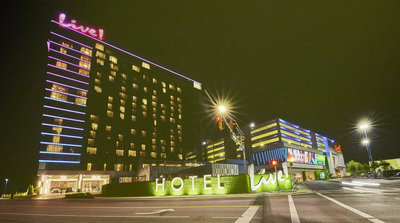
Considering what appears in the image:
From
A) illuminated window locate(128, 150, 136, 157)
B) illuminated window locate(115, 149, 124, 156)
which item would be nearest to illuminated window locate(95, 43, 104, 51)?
illuminated window locate(115, 149, 124, 156)

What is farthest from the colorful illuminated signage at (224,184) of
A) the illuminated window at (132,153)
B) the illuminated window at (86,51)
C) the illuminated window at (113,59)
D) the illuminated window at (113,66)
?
the illuminated window at (113,59)

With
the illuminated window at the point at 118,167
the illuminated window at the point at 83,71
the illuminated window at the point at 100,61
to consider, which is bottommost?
the illuminated window at the point at 118,167

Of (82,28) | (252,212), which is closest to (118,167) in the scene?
(82,28)

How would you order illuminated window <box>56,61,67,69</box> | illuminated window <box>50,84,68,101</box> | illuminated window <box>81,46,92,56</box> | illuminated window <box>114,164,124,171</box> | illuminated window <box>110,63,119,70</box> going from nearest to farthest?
illuminated window <box>50,84,68,101</box>
illuminated window <box>56,61,67,69</box>
illuminated window <box>114,164,124,171</box>
illuminated window <box>81,46,92,56</box>
illuminated window <box>110,63,119,70</box>

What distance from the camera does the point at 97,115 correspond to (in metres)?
72.3

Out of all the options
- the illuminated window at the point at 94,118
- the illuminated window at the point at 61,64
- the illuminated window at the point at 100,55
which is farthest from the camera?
the illuminated window at the point at 100,55

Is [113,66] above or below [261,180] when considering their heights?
above

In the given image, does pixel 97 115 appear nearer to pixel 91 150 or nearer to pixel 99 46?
pixel 91 150

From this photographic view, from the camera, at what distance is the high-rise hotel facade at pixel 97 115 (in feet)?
206

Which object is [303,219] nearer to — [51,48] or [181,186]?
[181,186]

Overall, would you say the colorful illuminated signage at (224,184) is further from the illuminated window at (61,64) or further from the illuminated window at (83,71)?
the illuminated window at (61,64)

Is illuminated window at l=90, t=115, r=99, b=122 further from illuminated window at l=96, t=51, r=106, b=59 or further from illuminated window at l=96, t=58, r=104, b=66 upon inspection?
illuminated window at l=96, t=51, r=106, b=59

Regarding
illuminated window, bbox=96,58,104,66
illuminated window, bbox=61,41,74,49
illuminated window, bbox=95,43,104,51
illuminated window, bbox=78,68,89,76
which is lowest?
illuminated window, bbox=78,68,89,76

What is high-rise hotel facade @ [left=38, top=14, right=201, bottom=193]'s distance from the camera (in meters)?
62.8
